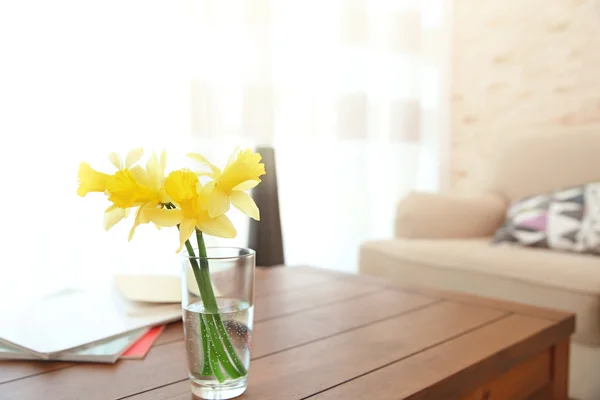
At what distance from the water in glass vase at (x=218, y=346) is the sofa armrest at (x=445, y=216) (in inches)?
61.9

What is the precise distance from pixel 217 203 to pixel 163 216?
6 cm

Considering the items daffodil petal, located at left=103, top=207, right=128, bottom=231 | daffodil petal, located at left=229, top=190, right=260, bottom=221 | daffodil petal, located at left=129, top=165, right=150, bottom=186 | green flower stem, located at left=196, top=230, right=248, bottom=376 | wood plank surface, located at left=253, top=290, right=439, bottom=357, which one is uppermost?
daffodil petal, located at left=129, top=165, right=150, bottom=186

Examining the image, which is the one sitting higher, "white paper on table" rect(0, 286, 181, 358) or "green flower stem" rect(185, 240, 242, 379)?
"green flower stem" rect(185, 240, 242, 379)

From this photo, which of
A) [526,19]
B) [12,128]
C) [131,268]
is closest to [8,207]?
[12,128]

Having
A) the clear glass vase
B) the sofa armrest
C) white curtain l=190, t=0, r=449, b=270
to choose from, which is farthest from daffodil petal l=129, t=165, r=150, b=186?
the sofa armrest

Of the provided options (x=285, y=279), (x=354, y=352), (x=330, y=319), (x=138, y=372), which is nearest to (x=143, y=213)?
(x=138, y=372)

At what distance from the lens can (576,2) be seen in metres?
2.57

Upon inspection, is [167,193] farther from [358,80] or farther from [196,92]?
[358,80]

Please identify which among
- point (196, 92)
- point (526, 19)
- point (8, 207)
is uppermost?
point (526, 19)

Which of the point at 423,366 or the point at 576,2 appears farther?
the point at 576,2

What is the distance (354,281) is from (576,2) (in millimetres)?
1878

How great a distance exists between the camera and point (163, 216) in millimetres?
618

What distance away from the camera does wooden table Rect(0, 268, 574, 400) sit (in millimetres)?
739

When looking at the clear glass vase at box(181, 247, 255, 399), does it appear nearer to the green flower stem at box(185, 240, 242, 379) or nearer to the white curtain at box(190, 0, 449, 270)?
the green flower stem at box(185, 240, 242, 379)
